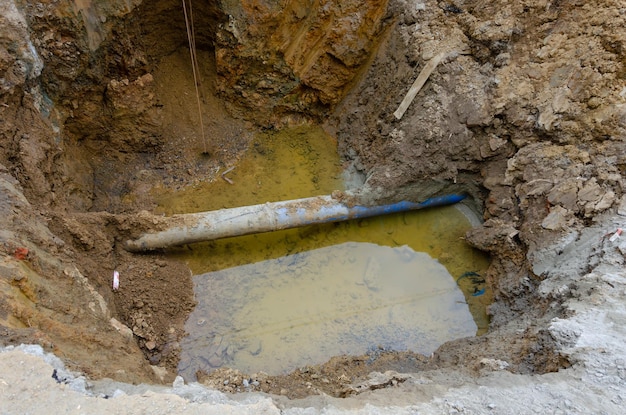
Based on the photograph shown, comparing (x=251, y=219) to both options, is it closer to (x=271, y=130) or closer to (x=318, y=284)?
(x=318, y=284)

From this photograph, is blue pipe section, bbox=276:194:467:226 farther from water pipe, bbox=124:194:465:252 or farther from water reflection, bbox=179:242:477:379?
water reflection, bbox=179:242:477:379

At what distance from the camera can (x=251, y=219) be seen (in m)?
4.99

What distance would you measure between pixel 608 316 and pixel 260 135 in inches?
196

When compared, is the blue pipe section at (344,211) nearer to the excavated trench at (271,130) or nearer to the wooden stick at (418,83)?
the excavated trench at (271,130)

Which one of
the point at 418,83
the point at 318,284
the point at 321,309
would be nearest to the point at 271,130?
the point at 418,83

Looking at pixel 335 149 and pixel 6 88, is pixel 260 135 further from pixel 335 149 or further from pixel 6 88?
pixel 6 88

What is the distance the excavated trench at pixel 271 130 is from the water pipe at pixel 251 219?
208 mm

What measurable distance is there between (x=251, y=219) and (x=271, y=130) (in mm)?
2035

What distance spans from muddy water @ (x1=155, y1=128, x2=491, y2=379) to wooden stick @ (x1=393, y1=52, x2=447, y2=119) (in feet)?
4.38

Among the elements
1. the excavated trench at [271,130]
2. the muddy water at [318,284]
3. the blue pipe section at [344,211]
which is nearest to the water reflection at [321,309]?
the muddy water at [318,284]

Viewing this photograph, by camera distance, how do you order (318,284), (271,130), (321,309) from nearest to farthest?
(321,309) < (318,284) < (271,130)

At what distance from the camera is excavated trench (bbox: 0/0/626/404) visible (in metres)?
3.77

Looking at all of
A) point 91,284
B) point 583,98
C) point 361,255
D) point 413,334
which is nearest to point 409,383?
point 413,334

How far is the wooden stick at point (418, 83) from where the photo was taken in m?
5.22
